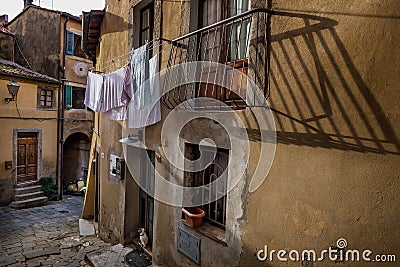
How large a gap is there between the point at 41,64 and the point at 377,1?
16.9 m

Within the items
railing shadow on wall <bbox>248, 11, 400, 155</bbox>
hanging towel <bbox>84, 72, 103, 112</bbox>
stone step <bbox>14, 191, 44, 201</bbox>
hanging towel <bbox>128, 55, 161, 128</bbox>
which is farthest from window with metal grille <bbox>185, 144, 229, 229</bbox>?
stone step <bbox>14, 191, 44, 201</bbox>

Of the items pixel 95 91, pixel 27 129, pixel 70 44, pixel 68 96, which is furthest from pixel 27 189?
pixel 95 91

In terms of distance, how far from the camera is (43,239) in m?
8.86

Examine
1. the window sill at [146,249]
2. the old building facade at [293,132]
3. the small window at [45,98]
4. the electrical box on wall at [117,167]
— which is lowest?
the window sill at [146,249]

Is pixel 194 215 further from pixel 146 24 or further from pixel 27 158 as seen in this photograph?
pixel 27 158

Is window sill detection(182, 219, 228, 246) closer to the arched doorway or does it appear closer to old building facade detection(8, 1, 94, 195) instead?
old building facade detection(8, 1, 94, 195)

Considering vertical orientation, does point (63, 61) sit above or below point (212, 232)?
above

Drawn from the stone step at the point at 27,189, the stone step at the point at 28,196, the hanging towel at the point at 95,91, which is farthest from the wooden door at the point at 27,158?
the hanging towel at the point at 95,91

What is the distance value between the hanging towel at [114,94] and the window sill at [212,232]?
331 centimetres

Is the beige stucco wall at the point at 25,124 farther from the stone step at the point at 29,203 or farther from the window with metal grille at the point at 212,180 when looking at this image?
the window with metal grille at the point at 212,180

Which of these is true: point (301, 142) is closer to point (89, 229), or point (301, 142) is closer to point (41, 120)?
point (89, 229)

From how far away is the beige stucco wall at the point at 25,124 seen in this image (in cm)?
1249

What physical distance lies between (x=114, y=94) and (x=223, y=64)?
10.6ft

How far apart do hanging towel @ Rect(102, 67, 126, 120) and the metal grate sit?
3.19 m
